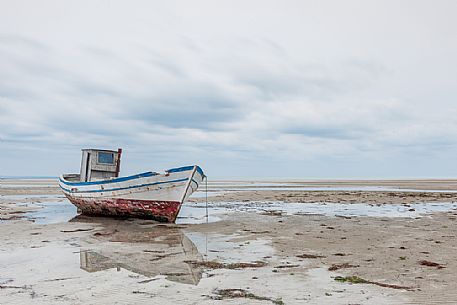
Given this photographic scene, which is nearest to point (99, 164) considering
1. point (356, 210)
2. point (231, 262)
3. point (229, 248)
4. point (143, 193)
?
point (143, 193)

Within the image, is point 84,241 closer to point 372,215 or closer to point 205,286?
point 205,286

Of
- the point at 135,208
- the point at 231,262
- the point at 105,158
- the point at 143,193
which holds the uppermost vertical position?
the point at 105,158

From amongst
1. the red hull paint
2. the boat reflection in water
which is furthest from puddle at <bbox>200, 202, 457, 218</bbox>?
the boat reflection in water

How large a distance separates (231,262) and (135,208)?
390 inches

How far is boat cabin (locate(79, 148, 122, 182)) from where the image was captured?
78.6 feet

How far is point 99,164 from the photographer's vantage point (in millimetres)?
24266

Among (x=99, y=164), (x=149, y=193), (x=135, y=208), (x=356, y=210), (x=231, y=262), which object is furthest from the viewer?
(x=99, y=164)

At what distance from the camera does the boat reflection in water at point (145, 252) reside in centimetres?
908

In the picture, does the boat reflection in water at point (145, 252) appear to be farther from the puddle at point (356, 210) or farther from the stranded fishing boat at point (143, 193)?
the puddle at point (356, 210)

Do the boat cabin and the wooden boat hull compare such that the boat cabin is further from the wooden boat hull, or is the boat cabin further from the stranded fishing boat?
the wooden boat hull

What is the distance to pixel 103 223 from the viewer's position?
59.8 feet

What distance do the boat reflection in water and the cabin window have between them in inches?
340

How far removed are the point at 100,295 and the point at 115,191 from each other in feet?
40.1

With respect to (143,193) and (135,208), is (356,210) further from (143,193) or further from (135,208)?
(135,208)
